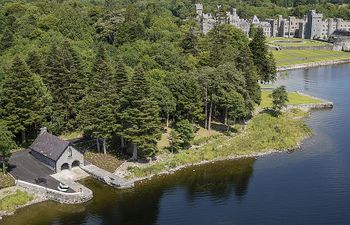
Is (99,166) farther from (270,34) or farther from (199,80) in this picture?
(270,34)

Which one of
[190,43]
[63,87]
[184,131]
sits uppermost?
[190,43]

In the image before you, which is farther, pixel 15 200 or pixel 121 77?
pixel 121 77

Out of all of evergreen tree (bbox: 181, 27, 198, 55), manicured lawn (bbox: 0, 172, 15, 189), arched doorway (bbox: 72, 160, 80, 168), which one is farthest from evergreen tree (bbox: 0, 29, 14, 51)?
manicured lawn (bbox: 0, 172, 15, 189)

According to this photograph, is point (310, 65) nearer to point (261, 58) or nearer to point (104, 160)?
point (261, 58)

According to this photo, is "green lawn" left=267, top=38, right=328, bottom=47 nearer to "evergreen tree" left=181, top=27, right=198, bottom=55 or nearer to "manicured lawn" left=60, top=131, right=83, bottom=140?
"evergreen tree" left=181, top=27, right=198, bottom=55

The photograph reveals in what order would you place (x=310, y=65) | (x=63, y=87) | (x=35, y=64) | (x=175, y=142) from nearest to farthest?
1. (x=175, y=142)
2. (x=63, y=87)
3. (x=35, y=64)
4. (x=310, y=65)

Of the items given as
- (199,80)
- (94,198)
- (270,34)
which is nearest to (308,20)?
(270,34)

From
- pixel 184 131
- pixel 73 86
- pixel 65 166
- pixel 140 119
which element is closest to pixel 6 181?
pixel 65 166
